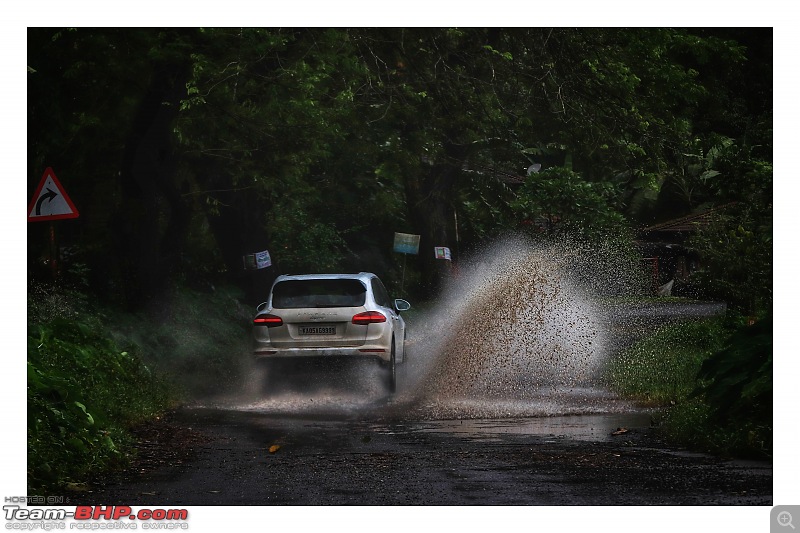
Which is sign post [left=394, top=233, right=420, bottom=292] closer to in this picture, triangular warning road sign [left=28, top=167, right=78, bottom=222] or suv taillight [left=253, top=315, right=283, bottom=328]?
suv taillight [left=253, top=315, right=283, bottom=328]

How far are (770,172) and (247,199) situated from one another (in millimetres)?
11452

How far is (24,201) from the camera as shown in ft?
37.0

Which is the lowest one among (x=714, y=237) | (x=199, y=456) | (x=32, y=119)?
(x=199, y=456)

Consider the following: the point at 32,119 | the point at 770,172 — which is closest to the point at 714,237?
the point at 770,172

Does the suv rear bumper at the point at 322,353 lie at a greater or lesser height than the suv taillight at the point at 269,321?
lesser

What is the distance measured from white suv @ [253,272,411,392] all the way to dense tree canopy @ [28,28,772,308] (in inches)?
153

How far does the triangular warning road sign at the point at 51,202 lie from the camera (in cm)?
1477

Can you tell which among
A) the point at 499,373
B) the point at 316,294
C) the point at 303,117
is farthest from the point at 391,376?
the point at 303,117

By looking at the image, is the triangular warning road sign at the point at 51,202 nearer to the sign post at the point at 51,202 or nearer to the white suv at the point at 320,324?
the sign post at the point at 51,202

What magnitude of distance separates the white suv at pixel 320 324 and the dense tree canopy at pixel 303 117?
12.7ft

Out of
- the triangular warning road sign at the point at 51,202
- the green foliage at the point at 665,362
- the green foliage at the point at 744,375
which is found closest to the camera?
the green foliage at the point at 744,375

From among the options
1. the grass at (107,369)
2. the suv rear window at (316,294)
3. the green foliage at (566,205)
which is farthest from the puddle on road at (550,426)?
the green foliage at (566,205)

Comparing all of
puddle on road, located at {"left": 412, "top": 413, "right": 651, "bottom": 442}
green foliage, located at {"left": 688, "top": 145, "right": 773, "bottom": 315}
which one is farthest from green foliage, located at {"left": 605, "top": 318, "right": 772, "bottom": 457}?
green foliage, located at {"left": 688, "top": 145, "right": 773, "bottom": 315}

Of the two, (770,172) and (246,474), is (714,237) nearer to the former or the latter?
(770,172)
